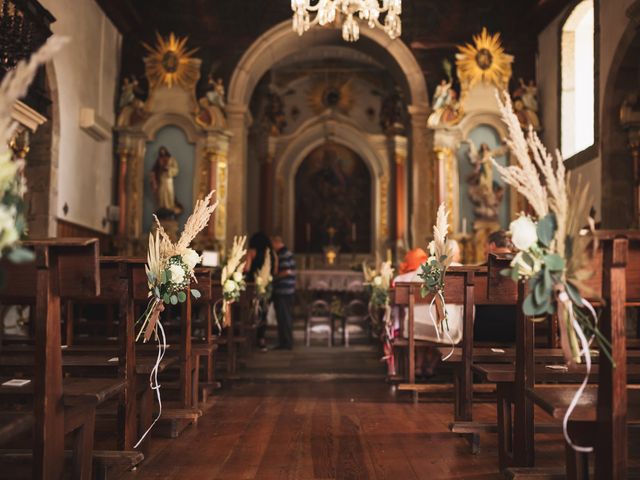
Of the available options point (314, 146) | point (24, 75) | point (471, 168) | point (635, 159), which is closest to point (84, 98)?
point (471, 168)

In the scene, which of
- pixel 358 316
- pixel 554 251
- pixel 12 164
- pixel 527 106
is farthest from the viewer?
pixel 527 106

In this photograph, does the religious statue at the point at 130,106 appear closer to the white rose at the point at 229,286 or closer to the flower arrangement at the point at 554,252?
the white rose at the point at 229,286

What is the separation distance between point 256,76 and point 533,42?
480 centimetres

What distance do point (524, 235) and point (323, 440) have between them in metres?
2.26

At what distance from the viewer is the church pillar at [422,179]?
466 inches

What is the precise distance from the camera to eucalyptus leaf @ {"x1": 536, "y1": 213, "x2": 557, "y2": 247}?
2586mm

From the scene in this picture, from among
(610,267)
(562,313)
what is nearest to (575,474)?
(562,313)

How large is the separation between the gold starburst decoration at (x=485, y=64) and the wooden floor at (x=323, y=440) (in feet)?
21.4

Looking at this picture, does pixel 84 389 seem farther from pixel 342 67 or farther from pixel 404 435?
pixel 342 67

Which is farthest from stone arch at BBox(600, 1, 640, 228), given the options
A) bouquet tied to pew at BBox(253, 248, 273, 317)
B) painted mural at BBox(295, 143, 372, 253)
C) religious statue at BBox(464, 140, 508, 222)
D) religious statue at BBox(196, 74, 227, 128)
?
painted mural at BBox(295, 143, 372, 253)

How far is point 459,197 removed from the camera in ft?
38.7

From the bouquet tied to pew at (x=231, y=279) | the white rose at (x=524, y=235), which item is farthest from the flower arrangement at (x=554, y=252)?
the bouquet tied to pew at (x=231, y=279)

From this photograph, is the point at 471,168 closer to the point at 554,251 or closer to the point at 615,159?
the point at 615,159

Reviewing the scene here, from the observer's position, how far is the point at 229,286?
6.53m
